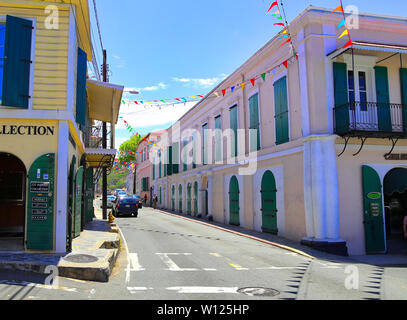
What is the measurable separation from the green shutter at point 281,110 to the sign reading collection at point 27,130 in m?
8.98

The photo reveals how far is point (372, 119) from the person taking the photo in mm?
13125

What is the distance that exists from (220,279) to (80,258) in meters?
3.26

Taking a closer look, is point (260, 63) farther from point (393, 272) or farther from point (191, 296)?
point (191, 296)

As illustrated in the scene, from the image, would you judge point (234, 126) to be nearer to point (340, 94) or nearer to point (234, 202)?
point (234, 202)

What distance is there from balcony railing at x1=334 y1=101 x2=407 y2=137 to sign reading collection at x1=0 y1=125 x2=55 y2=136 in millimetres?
9206

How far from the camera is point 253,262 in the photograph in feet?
32.4

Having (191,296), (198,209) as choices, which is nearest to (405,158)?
(191,296)

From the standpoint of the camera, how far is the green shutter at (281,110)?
14.6m

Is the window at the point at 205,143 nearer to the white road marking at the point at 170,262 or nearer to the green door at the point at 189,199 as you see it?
the green door at the point at 189,199

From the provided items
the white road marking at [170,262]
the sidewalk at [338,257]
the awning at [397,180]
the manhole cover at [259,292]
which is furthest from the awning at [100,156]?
the awning at [397,180]

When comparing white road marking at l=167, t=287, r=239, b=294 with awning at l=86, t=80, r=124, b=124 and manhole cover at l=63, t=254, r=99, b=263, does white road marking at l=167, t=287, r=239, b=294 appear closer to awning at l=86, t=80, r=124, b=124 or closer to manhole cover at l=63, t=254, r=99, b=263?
manhole cover at l=63, t=254, r=99, b=263

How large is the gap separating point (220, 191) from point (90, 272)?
1533 cm

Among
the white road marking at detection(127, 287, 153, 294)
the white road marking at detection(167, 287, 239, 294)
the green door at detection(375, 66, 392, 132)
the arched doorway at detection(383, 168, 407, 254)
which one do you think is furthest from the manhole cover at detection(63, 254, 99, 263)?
the green door at detection(375, 66, 392, 132)

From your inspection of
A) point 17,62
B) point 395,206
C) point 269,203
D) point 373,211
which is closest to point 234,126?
point 269,203
